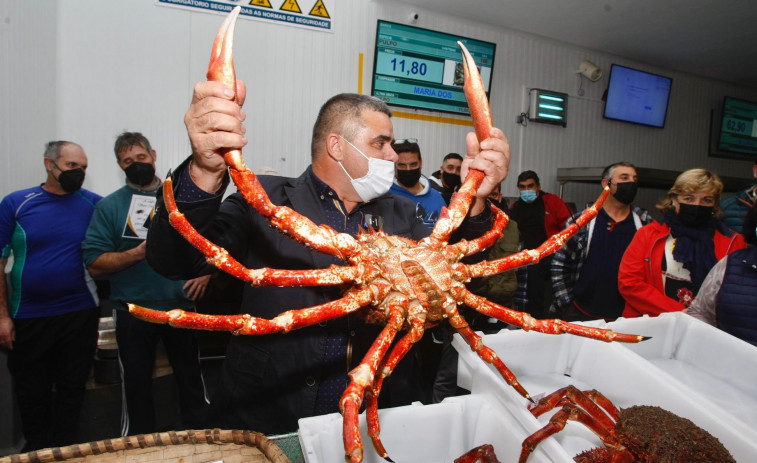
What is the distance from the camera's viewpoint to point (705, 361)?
1.59 metres

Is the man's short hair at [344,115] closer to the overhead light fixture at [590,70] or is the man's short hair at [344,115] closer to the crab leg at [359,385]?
the crab leg at [359,385]

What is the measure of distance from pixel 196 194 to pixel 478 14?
184 inches

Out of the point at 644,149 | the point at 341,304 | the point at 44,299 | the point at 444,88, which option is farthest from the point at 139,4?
the point at 644,149

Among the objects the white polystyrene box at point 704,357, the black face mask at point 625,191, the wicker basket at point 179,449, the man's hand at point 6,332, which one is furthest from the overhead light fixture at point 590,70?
the man's hand at point 6,332

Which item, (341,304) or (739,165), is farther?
(739,165)

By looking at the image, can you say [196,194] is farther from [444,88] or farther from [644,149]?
[644,149]

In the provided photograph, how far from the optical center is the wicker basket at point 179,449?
936 mm

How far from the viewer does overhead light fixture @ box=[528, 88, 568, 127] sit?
548cm

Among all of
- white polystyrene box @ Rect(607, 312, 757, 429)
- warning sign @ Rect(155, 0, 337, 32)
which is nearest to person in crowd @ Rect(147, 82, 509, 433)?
white polystyrene box @ Rect(607, 312, 757, 429)

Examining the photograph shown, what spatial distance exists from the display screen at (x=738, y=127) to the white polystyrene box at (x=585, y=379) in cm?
777

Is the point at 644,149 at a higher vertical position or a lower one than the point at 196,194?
higher

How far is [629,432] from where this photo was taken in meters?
1.17

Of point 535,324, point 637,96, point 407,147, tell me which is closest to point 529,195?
point 407,147

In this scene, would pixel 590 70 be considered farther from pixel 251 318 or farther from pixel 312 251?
pixel 251 318
